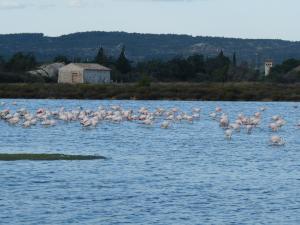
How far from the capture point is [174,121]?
168 feet

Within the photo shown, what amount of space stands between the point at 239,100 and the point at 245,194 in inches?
2516

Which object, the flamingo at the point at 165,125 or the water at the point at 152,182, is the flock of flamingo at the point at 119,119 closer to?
the flamingo at the point at 165,125

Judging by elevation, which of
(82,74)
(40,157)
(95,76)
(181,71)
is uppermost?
(181,71)

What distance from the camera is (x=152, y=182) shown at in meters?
24.6

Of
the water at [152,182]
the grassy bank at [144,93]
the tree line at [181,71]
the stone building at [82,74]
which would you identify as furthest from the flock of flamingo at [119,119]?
the tree line at [181,71]

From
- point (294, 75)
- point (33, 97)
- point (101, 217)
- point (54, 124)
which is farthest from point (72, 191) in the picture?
point (294, 75)

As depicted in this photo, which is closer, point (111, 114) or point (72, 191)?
point (72, 191)

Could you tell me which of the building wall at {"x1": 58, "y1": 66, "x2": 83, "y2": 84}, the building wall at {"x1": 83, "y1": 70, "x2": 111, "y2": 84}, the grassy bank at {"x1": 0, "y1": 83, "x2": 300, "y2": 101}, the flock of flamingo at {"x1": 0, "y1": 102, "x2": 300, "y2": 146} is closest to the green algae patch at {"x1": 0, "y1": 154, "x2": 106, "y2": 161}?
the flock of flamingo at {"x1": 0, "y1": 102, "x2": 300, "y2": 146}

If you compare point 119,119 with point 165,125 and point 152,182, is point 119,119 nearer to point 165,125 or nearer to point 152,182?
point 165,125

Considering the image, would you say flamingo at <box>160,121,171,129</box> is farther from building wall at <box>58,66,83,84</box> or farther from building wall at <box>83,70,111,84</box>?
building wall at <box>83,70,111,84</box>

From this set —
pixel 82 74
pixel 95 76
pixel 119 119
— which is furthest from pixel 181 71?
pixel 119 119

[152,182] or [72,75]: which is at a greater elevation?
[72,75]

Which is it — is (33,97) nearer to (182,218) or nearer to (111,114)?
(111,114)

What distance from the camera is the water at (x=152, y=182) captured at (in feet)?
65.2
